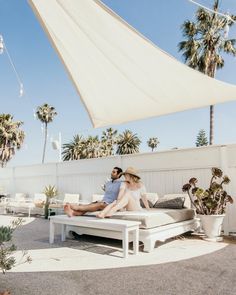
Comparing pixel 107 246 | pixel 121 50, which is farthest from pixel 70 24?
pixel 107 246

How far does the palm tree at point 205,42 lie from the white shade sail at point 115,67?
9976 mm

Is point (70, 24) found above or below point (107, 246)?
above

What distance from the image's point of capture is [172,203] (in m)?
6.60

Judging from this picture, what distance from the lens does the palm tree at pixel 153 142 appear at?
163ft

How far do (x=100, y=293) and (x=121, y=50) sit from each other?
319 centimetres

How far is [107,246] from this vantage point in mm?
5258

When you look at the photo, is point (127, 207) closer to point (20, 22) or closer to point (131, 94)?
point (131, 94)

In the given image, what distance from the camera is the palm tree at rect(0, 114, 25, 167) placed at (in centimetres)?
2512

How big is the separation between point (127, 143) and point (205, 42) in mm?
29950

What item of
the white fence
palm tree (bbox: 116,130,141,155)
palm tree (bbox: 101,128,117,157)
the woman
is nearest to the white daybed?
the woman

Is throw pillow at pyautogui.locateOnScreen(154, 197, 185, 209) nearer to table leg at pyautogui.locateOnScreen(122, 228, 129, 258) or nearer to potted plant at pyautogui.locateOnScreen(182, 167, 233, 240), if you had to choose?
potted plant at pyautogui.locateOnScreen(182, 167, 233, 240)

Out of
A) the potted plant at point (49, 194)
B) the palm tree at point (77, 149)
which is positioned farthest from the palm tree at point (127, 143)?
the potted plant at point (49, 194)

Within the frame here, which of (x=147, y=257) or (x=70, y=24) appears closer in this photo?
(x=70, y=24)

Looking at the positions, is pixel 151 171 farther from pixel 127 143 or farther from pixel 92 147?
pixel 127 143
